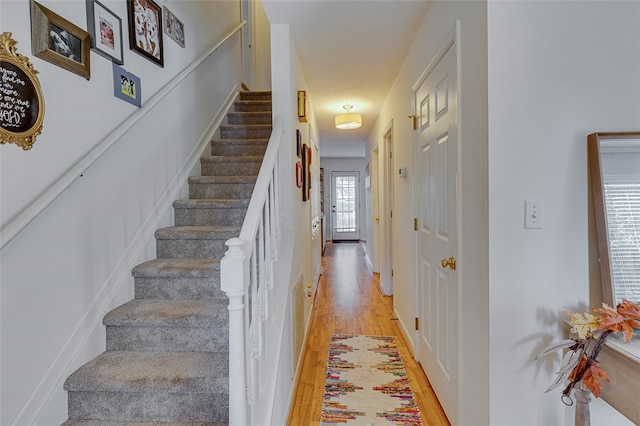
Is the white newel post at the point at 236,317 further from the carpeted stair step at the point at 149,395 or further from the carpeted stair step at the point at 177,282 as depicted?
the carpeted stair step at the point at 177,282

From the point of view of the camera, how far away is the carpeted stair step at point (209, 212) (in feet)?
7.10

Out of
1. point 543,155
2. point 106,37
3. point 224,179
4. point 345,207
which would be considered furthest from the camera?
point 345,207

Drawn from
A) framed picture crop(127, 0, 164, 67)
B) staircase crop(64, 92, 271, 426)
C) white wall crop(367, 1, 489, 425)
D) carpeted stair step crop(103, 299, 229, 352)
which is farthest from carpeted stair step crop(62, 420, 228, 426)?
framed picture crop(127, 0, 164, 67)

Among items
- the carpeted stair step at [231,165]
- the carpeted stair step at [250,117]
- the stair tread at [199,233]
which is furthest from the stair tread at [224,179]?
the carpeted stair step at [250,117]

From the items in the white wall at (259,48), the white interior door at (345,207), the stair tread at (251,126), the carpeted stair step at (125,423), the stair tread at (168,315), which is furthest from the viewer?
the white interior door at (345,207)

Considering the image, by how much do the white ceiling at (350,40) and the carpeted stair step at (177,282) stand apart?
1.63 m

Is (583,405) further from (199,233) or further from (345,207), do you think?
(345,207)

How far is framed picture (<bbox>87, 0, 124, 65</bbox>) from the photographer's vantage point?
1.54 metres

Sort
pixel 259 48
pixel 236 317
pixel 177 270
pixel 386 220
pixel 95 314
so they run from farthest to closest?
pixel 259 48, pixel 386 220, pixel 177 270, pixel 95 314, pixel 236 317

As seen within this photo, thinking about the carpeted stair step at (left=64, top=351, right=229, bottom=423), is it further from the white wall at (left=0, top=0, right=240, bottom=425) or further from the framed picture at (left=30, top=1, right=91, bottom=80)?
the framed picture at (left=30, top=1, right=91, bottom=80)

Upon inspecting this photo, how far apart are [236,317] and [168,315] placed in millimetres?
804

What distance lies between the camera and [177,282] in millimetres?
1780

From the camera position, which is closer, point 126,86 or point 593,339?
point 593,339

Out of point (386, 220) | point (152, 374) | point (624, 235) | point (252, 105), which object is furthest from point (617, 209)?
point (252, 105)
